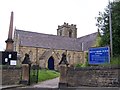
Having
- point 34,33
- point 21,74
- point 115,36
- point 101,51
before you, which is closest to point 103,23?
point 115,36

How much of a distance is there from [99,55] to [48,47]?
48003 mm

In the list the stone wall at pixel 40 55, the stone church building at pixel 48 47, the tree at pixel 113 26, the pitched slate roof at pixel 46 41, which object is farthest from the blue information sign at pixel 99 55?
the pitched slate roof at pixel 46 41

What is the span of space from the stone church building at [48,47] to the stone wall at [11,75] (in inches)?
1339

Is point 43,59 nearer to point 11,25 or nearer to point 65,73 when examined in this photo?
point 11,25

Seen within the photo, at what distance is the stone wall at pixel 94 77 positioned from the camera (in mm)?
16078

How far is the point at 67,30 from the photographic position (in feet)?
273

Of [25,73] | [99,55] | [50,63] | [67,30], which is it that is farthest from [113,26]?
[67,30]

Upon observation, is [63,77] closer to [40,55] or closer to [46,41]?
[40,55]

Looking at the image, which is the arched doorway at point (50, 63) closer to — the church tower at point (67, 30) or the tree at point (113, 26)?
the church tower at point (67, 30)

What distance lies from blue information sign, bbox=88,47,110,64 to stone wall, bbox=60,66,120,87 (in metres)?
1.39

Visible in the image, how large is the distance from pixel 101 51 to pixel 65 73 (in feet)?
11.7

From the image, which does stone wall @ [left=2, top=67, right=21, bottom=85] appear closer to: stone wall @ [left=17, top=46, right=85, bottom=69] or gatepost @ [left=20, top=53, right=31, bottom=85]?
gatepost @ [left=20, top=53, right=31, bottom=85]

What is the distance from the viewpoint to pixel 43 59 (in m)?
62.2

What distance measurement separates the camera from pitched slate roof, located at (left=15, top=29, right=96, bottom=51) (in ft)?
212
